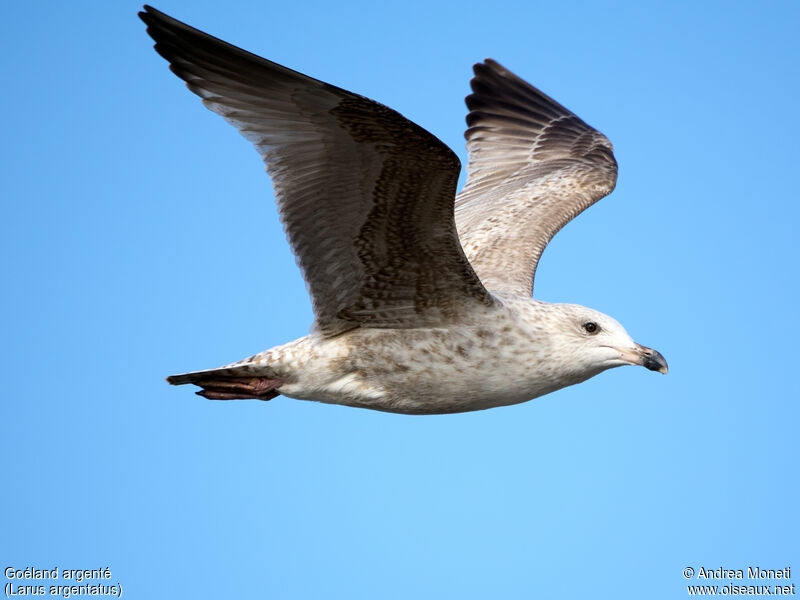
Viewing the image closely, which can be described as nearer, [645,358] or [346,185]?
[346,185]

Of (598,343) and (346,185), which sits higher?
(346,185)

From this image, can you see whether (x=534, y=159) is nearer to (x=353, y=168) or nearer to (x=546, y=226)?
(x=546, y=226)

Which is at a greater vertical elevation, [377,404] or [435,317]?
[435,317]

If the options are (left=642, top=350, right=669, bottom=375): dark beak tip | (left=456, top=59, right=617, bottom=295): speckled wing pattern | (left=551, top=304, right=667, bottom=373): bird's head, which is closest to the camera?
(left=642, top=350, right=669, bottom=375): dark beak tip

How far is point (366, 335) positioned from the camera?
8.69 meters

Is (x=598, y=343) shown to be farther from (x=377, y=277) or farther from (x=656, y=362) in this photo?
(x=377, y=277)

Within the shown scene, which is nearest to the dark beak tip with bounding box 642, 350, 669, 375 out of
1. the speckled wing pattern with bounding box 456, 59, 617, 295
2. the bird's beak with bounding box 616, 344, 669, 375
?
the bird's beak with bounding box 616, 344, 669, 375

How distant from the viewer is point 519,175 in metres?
12.7

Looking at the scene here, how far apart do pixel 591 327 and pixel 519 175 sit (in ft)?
14.0

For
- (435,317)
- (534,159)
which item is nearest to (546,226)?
(534,159)

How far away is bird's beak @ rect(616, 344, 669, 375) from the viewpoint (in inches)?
336

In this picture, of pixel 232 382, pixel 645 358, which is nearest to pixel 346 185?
pixel 232 382

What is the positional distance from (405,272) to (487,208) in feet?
11.6

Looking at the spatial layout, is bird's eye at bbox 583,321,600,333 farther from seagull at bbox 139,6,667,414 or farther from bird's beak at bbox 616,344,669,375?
bird's beak at bbox 616,344,669,375
